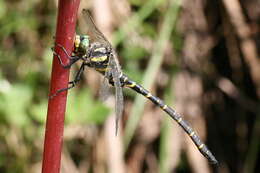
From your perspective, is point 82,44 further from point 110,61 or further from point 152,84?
point 152,84

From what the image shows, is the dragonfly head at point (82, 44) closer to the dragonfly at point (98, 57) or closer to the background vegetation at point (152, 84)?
the dragonfly at point (98, 57)

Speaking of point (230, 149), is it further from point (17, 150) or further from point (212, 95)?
point (17, 150)

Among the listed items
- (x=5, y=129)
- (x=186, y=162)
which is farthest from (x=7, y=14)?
(x=186, y=162)

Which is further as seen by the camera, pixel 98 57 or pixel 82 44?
pixel 98 57

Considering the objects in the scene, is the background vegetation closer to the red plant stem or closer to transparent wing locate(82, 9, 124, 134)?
transparent wing locate(82, 9, 124, 134)

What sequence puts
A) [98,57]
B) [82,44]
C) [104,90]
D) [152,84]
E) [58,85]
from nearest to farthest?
[58,85] < [82,44] < [98,57] < [104,90] < [152,84]

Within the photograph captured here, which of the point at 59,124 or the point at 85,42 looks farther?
the point at 85,42

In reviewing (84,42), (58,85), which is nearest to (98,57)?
(84,42)
